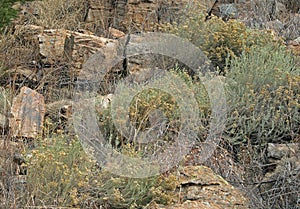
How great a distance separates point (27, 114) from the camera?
14.8 feet

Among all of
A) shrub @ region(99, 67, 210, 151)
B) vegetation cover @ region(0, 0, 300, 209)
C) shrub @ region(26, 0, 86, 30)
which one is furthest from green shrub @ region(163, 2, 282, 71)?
shrub @ region(26, 0, 86, 30)

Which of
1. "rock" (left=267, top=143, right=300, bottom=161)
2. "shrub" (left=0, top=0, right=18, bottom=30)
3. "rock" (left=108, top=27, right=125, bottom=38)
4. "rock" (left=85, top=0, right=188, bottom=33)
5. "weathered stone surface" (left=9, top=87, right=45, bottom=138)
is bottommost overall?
"weathered stone surface" (left=9, top=87, right=45, bottom=138)

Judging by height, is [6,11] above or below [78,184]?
above

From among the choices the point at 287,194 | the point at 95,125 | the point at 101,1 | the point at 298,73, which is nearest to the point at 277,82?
the point at 298,73

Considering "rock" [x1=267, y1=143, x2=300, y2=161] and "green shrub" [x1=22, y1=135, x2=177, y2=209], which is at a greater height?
"rock" [x1=267, y1=143, x2=300, y2=161]

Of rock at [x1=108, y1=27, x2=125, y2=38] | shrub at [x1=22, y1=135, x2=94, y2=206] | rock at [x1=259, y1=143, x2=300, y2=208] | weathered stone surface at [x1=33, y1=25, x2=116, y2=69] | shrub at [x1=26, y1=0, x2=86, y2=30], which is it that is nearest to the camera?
shrub at [x1=22, y1=135, x2=94, y2=206]

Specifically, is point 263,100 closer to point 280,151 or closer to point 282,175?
point 280,151

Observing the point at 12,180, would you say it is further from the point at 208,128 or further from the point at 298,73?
the point at 298,73

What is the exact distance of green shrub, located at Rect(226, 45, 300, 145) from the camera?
4324 mm

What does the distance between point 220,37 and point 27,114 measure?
2.03 m

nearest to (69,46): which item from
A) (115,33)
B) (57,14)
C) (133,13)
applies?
(115,33)

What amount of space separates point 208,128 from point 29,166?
4.94 ft

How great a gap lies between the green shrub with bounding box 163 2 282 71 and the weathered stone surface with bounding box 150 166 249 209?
1.73 metres

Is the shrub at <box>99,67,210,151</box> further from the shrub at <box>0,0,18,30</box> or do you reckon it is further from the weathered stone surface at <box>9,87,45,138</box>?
the shrub at <box>0,0,18,30</box>
